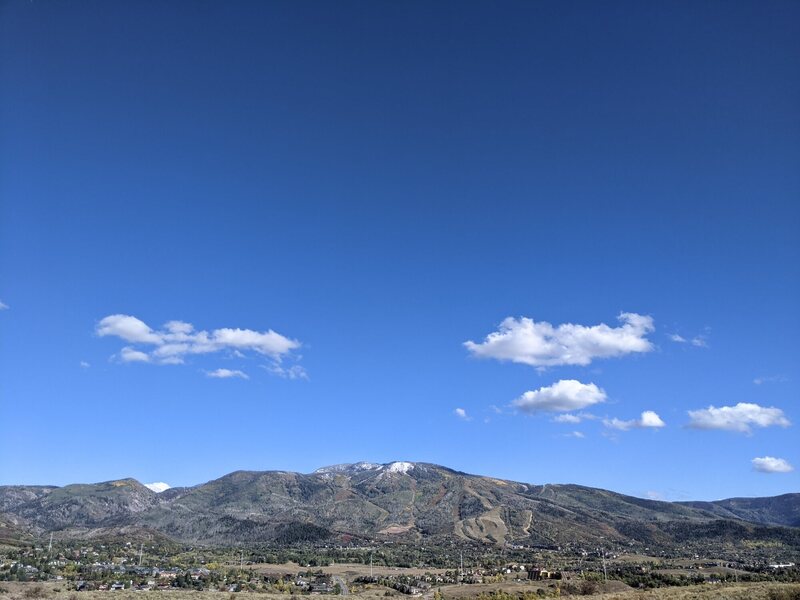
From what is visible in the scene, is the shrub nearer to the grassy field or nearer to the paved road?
the grassy field

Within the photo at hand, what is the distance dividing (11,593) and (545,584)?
3252 inches

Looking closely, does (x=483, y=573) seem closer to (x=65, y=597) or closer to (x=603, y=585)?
(x=603, y=585)

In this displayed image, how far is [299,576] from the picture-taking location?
14150cm

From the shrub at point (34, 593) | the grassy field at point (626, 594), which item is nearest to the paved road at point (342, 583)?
the grassy field at point (626, 594)

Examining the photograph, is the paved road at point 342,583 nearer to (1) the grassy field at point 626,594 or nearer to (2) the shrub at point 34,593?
(1) the grassy field at point 626,594

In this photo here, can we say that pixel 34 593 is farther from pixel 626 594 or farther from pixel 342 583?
pixel 626 594

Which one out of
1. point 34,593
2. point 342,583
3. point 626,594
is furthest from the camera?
point 342,583

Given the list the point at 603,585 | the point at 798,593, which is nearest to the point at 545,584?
the point at 603,585

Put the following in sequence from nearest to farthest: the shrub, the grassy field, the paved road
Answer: the grassy field, the shrub, the paved road

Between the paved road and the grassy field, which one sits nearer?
the grassy field

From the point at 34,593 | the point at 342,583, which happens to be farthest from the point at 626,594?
the point at 342,583

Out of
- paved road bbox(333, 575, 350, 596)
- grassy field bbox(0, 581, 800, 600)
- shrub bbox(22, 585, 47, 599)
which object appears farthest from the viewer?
paved road bbox(333, 575, 350, 596)

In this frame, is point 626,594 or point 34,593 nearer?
point 34,593

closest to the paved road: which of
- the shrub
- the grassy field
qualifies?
the grassy field
